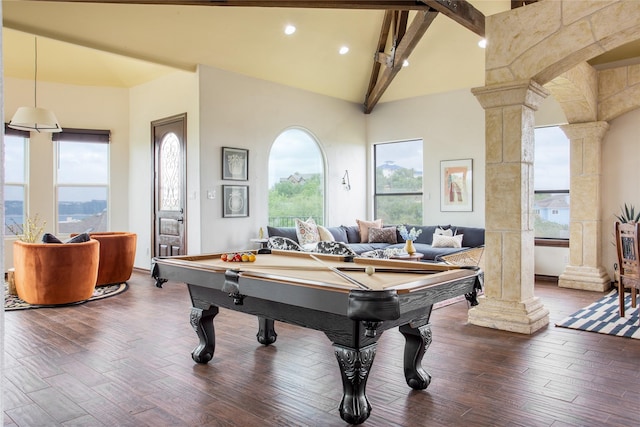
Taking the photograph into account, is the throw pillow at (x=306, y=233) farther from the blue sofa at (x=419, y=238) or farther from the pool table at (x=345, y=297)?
the pool table at (x=345, y=297)

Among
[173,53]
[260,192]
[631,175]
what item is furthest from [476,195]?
[173,53]

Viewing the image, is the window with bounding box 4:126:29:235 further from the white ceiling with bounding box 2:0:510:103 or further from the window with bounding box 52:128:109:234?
the white ceiling with bounding box 2:0:510:103

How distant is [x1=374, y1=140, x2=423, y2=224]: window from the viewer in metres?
8.91

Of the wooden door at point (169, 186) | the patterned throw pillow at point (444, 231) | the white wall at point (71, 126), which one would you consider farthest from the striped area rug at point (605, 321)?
the white wall at point (71, 126)

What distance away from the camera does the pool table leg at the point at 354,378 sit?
243cm

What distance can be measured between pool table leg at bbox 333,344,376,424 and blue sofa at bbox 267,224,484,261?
4196 millimetres

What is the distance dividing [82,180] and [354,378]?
A: 23.4ft

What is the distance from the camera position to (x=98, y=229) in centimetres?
809

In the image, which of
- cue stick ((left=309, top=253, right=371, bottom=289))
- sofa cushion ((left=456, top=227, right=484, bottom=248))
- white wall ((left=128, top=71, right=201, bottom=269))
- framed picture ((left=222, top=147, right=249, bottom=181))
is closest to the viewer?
cue stick ((left=309, top=253, right=371, bottom=289))

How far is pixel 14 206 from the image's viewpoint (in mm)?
7340

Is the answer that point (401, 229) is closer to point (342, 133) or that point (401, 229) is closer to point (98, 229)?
point (342, 133)

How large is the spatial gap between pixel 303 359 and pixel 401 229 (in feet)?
16.8

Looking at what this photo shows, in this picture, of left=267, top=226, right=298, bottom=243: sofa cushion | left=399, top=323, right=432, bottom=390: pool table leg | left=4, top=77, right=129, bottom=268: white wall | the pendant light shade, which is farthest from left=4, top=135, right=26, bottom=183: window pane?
left=399, top=323, right=432, bottom=390: pool table leg

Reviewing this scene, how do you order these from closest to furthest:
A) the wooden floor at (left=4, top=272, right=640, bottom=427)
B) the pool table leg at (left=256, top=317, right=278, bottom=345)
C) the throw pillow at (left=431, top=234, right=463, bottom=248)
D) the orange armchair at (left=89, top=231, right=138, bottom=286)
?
the wooden floor at (left=4, top=272, right=640, bottom=427) < the pool table leg at (left=256, top=317, right=278, bottom=345) < the orange armchair at (left=89, top=231, right=138, bottom=286) < the throw pillow at (left=431, top=234, right=463, bottom=248)
